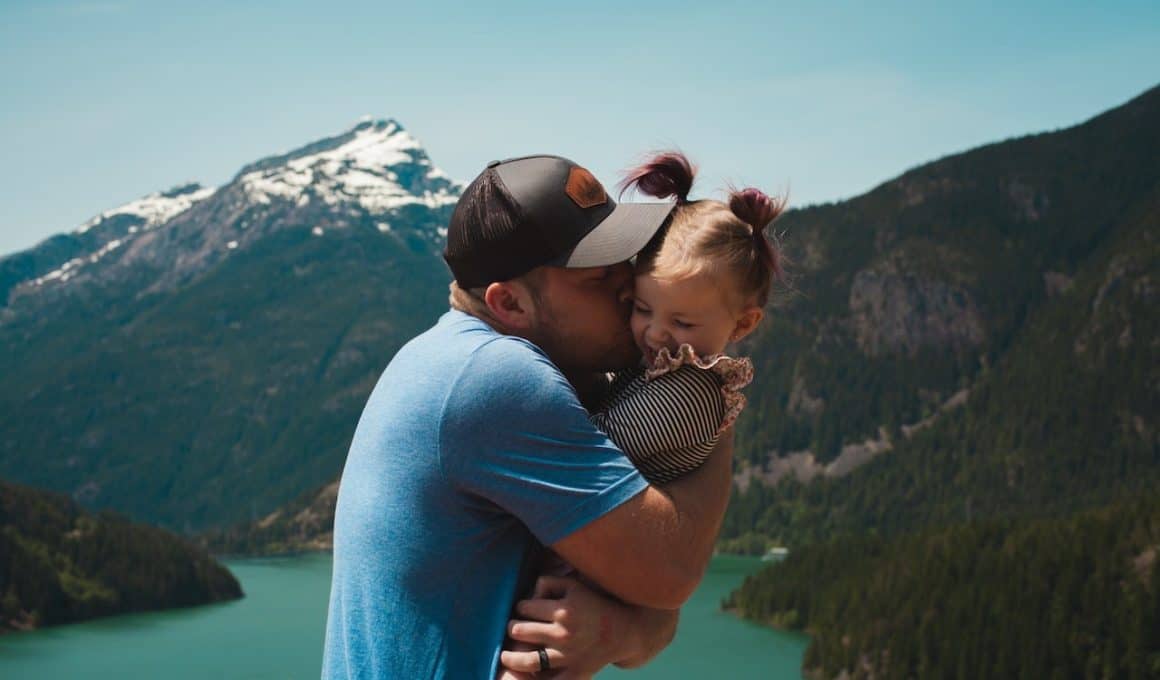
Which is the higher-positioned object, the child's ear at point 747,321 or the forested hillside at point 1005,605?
the child's ear at point 747,321

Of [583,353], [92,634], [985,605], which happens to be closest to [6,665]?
[92,634]

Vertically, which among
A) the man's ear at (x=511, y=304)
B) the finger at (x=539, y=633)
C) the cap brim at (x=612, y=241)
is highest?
the cap brim at (x=612, y=241)

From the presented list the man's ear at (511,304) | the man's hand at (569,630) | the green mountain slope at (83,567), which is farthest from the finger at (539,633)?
the green mountain slope at (83,567)

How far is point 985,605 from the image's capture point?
11275 cm

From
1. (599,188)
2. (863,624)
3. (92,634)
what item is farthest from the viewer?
(92,634)

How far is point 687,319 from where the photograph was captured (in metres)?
4.56

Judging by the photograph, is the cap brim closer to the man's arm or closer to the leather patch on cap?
the leather patch on cap

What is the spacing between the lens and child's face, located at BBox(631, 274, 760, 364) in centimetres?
452

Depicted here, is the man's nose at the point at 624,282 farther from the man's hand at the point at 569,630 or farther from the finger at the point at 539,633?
the finger at the point at 539,633

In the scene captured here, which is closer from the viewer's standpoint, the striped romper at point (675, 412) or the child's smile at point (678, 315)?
the striped romper at point (675, 412)

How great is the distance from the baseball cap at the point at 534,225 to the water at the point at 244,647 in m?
95.4

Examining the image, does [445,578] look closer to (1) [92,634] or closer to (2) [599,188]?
(2) [599,188]

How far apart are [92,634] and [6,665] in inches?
830

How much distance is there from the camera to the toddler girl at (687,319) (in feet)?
14.0
